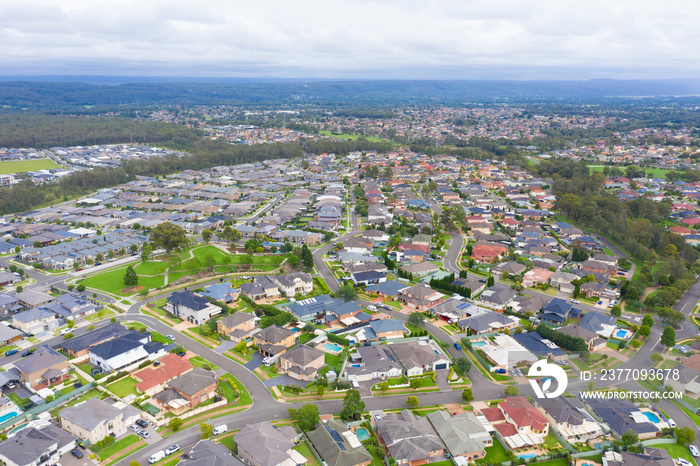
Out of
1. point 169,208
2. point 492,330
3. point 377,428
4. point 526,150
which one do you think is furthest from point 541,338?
point 526,150

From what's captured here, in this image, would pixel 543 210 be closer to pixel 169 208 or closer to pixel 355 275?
pixel 355 275

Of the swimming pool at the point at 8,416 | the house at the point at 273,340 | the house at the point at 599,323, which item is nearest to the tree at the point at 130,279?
the house at the point at 273,340

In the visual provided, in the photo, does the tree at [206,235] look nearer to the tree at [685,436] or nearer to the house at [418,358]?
the house at [418,358]

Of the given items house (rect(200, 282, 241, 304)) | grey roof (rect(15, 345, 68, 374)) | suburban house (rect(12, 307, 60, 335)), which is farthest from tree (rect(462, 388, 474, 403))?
suburban house (rect(12, 307, 60, 335))

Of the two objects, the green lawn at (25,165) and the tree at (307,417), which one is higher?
the green lawn at (25,165)

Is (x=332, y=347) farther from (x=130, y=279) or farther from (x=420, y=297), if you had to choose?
(x=130, y=279)

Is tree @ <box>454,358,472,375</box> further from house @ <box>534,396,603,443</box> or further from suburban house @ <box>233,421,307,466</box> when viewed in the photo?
suburban house @ <box>233,421,307,466</box>
